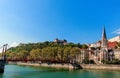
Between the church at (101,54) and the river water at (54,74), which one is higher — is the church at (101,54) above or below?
above

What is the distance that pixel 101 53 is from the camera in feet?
401

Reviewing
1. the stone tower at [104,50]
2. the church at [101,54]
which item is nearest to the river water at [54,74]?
the church at [101,54]

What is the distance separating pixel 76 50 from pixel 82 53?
11.5 m

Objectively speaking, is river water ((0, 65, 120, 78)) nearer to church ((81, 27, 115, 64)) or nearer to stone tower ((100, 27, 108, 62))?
church ((81, 27, 115, 64))

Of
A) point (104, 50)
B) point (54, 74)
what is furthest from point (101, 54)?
point (54, 74)

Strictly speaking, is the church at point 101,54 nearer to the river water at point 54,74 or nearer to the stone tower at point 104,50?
the stone tower at point 104,50

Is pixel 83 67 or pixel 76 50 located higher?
pixel 76 50

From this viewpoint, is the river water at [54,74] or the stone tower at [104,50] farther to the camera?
the stone tower at [104,50]

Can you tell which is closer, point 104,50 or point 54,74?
point 54,74

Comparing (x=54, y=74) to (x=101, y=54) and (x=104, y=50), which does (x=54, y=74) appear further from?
(x=104, y=50)

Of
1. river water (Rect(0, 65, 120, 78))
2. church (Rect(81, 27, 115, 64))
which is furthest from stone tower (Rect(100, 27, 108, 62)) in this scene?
river water (Rect(0, 65, 120, 78))

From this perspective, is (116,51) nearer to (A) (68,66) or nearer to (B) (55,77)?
(A) (68,66)

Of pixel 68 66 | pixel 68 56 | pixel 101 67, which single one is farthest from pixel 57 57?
pixel 101 67

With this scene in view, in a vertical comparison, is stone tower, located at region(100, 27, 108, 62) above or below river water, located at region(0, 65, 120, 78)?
above
